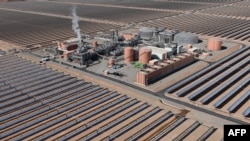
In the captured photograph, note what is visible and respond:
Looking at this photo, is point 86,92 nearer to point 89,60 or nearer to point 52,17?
point 89,60

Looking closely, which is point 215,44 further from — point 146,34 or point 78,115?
point 78,115

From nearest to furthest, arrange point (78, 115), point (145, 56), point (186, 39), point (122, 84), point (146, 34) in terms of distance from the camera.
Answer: point (78, 115) → point (122, 84) → point (145, 56) → point (186, 39) → point (146, 34)

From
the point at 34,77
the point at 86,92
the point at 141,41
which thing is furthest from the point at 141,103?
the point at 141,41

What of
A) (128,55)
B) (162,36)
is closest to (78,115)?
(128,55)

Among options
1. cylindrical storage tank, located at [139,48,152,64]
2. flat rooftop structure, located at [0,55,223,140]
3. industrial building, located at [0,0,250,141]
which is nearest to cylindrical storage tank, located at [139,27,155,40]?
industrial building, located at [0,0,250,141]

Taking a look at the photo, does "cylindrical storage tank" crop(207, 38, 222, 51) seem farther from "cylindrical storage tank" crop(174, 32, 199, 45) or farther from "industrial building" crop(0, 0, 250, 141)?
"cylindrical storage tank" crop(174, 32, 199, 45)
